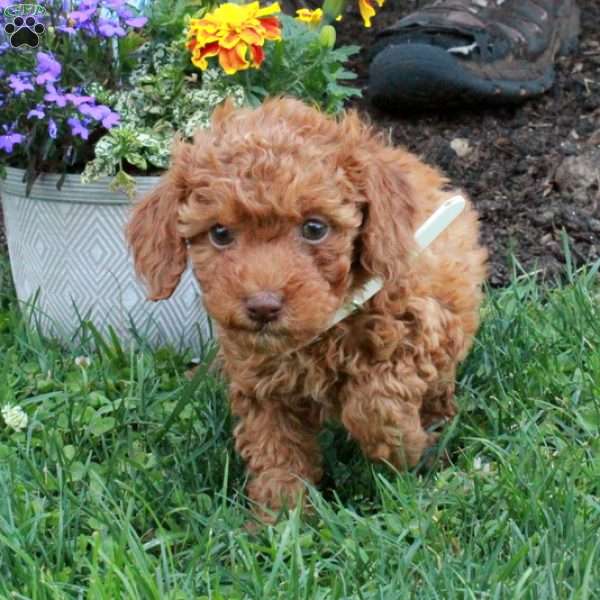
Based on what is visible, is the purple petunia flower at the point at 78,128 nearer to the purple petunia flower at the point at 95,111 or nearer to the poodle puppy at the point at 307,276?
the purple petunia flower at the point at 95,111

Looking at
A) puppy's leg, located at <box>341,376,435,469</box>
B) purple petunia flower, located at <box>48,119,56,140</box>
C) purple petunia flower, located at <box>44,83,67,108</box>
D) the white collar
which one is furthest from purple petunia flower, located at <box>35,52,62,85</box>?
puppy's leg, located at <box>341,376,435,469</box>

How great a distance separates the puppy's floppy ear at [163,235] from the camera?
3113mm

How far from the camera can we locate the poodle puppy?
9.41 ft

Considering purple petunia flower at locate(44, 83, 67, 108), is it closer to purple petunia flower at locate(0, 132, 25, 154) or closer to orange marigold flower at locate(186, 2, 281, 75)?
purple petunia flower at locate(0, 132, 25, 154)

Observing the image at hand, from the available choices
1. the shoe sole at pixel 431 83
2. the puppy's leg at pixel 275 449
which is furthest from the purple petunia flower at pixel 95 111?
the shoe sole at pixel 431 83

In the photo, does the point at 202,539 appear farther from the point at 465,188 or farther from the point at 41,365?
the point at 465,188

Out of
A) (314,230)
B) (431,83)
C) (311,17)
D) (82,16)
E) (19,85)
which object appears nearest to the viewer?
(314,230)

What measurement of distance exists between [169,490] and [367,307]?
0.72 metres

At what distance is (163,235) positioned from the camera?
3.14 metres

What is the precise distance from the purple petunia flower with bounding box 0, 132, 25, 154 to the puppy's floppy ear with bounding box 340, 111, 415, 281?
143cm

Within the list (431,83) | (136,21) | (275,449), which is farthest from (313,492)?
(431,83)

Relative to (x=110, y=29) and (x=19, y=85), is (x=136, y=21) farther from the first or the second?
(x=19, y=85)

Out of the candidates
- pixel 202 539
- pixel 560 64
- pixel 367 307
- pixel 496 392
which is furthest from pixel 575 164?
pixel 202 539

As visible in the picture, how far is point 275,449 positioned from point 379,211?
0.72 metres
